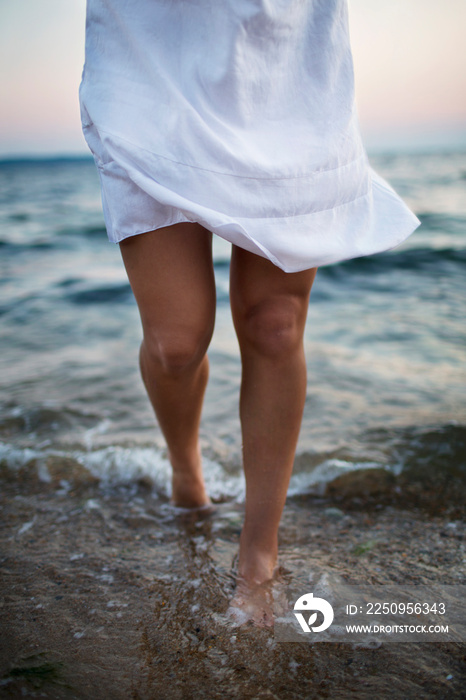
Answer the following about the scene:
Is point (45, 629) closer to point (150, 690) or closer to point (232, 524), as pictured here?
point (150, 690)

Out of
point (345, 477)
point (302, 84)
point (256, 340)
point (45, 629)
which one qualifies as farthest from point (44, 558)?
point (302, 84)

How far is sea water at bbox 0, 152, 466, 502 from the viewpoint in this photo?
212 centimetres

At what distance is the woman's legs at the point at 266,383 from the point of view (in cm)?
124

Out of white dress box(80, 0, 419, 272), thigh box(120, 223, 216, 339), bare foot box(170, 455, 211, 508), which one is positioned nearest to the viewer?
white dress box(80, 0, 419, 272)


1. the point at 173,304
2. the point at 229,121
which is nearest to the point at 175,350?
the point at 173,304

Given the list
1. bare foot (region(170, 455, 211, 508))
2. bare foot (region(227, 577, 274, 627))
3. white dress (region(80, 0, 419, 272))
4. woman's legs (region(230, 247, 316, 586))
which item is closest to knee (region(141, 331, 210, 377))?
woman's legs (region(230, 247, 316, 586))

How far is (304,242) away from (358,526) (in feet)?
3.26

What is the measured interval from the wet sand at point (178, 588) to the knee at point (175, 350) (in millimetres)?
552

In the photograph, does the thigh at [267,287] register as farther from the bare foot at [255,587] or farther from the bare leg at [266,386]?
the bare foot at [255,587]

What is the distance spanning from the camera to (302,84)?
1.17 m

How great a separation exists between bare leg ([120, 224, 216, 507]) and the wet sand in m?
0.43

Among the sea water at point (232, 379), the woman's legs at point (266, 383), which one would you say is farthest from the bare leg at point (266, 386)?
the sea water at point (232, 379)

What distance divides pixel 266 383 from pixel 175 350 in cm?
22

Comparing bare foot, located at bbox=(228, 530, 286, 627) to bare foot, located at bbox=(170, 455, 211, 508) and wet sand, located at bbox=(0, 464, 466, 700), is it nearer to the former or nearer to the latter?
wet sand, located at bbox=(0, 464, 466, 700)
